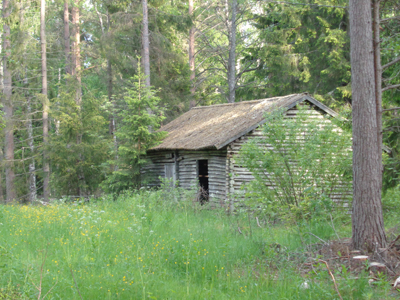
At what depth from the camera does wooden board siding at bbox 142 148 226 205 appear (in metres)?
14.1

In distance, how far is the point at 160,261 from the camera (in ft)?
18.9

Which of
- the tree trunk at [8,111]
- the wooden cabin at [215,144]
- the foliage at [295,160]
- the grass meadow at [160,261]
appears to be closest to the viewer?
the grass meadow at [160,261]

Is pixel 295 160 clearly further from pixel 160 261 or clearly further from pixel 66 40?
pixel 66 40

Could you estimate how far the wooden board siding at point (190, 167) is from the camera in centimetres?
1409

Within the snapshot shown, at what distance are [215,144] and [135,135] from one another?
15.7 ft

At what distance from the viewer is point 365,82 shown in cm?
650

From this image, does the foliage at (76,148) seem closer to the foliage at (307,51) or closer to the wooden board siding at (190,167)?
the wooden board siding at (190,167)

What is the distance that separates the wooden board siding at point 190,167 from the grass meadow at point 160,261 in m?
5.32

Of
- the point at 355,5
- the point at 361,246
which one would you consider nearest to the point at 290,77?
the point at 355,5

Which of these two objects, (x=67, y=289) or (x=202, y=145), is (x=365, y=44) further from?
(x=202, y=145)

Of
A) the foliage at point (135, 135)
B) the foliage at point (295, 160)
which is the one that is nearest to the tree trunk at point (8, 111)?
the foliage at point (135, 135)

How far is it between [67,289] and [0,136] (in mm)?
20591

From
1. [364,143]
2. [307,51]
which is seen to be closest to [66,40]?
[307,51]

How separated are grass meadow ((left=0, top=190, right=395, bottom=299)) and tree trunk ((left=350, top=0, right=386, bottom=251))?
992mm
